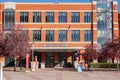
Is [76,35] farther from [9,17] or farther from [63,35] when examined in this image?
[9,17]

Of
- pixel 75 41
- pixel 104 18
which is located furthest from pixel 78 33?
pixel 104 18

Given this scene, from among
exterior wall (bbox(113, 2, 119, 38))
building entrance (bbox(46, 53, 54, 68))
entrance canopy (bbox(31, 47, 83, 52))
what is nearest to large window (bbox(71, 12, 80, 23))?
entrance canopy (bbox(31, 47, 83, 52))

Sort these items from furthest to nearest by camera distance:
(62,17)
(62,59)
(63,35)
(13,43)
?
(62,59) < (62,17) < (63,35) < (13,43)

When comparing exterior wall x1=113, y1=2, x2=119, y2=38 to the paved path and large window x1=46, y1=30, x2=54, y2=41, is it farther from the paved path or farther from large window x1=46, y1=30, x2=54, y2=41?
the paved path

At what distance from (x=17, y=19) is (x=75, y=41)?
12785mm

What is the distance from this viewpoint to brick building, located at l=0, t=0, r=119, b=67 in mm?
75188

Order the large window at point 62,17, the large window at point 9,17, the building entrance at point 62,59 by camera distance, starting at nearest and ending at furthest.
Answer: the large window at point 9,17
the large window at point 62,17
the building entrance at point 62,59

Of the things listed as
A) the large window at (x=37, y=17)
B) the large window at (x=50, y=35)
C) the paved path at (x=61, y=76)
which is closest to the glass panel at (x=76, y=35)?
the large window at (x=50, y=35)

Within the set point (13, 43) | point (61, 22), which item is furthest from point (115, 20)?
point (13, 43)

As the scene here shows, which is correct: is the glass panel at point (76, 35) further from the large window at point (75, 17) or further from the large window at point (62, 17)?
the large window at point (62, 17)

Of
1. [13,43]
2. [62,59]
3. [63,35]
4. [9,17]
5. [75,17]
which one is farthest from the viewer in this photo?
[62,59]

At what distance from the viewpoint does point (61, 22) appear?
7562 cm

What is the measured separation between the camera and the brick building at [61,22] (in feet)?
247

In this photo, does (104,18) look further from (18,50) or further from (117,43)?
(18,50)
